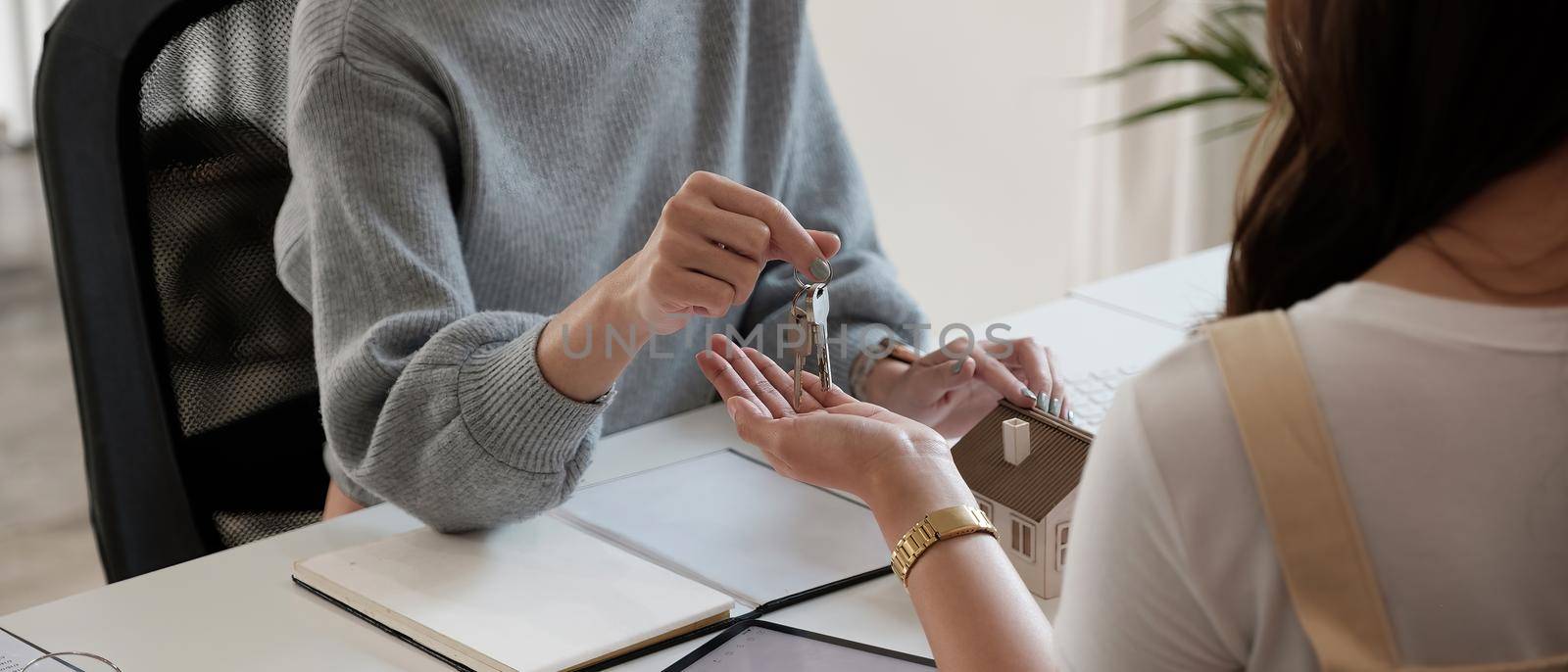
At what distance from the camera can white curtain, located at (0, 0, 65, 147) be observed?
12.7 ft

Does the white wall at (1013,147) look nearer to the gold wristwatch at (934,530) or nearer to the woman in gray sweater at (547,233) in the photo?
the woman in gray sweater at (547,233)

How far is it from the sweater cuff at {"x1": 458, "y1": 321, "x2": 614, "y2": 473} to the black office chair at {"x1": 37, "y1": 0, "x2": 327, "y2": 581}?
38 cm

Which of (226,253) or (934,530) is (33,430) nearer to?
(226,253)

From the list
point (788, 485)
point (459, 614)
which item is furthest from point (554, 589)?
point (788, 485)

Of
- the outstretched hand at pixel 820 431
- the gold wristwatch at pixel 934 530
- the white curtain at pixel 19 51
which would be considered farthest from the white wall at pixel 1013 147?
the white curtain at pixel 19 51

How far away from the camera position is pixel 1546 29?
44 centimetres

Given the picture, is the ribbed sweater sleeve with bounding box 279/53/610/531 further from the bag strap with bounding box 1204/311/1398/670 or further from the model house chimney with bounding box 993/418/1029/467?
the bag strap with bounding box 1204/311/1398/670

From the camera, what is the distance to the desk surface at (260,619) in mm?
817

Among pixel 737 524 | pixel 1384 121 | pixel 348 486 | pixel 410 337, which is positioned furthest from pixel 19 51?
pixel 1384 121

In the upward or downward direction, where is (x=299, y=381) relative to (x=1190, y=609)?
downward

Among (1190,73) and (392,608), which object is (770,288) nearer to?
(392,608)

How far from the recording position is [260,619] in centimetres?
86

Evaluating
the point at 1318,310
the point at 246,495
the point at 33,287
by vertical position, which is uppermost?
the point at 1318,310

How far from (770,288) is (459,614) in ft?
1.79
